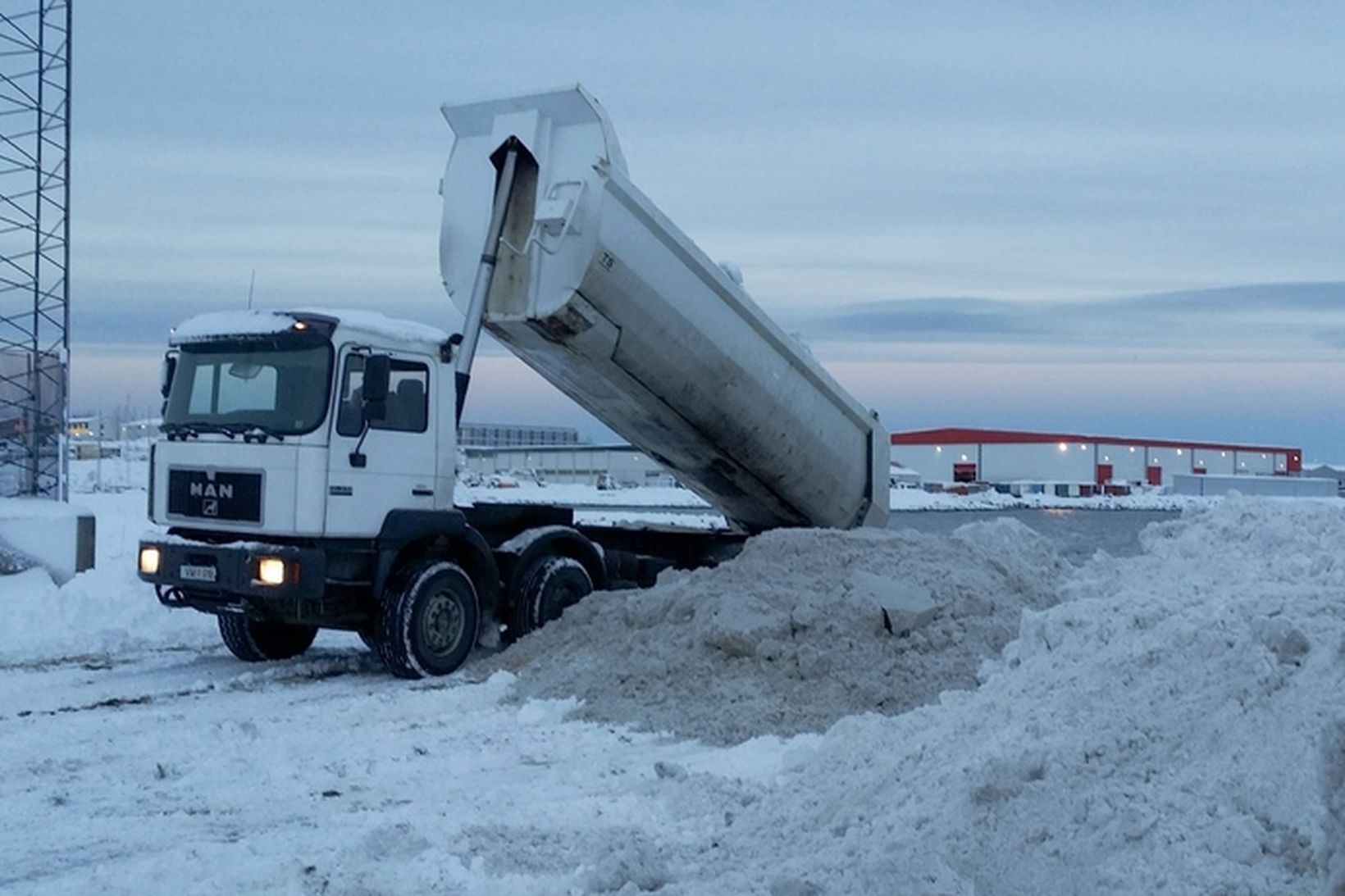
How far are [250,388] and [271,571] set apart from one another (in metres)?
1.44

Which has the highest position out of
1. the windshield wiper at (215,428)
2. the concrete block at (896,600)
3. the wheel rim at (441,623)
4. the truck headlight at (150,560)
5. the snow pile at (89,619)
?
the windshield wiper at (215,428)

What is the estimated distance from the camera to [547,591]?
38.5 feet

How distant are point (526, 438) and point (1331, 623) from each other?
253 feet

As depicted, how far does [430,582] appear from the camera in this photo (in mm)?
10734

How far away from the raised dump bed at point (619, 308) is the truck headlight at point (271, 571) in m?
2.78

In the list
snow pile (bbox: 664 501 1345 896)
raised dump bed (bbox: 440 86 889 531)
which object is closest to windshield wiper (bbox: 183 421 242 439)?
raised dump bed (bbox: 440 86 889 531)

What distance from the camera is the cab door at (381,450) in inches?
401

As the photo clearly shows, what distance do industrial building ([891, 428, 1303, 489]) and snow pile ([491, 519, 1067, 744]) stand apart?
60791 mm

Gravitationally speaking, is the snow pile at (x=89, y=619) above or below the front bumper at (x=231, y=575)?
below

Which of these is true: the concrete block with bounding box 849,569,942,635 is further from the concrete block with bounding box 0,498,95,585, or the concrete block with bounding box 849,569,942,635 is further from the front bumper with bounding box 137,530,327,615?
the concrete block with bounding box 0,498,95,585

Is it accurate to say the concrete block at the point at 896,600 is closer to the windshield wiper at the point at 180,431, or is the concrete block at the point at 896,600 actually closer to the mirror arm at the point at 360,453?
the mirror arm at the point at 360,453

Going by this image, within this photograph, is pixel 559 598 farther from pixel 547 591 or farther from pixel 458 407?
pixel 458 407

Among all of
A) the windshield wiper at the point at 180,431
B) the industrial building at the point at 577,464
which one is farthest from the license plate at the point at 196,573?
the industrial building at the point at 577,464

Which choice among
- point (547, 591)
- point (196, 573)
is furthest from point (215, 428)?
point (547, 591)
